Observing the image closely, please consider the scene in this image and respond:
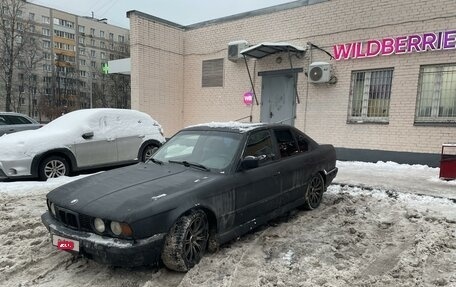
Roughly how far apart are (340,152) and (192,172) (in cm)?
732

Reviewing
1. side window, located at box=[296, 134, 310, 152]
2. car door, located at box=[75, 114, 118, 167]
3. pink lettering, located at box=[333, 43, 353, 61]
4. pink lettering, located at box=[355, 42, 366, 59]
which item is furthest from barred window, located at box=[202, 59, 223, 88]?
side window, located at box=[296, 134, 310, 152]

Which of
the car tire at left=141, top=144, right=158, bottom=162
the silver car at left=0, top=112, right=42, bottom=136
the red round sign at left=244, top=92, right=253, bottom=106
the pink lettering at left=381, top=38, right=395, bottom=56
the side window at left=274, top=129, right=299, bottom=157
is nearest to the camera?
the side window at left=274, top=129, right=299, bottom=157

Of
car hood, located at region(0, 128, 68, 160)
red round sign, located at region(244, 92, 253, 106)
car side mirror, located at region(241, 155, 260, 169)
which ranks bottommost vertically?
car hood, located at region(0, 128, 68, 160)

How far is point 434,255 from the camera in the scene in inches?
148

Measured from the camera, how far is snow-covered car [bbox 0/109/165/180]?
6750 millimetres

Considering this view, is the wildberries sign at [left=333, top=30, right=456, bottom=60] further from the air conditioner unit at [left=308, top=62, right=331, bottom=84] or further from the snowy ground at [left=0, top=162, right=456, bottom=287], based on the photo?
the snowy ground at [left=0, top=162, right=456, bottom=287]

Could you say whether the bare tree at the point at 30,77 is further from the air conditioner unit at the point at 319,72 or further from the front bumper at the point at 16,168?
the air conditioner unit at the point at 319,72

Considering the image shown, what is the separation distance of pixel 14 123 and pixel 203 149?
10.1 m

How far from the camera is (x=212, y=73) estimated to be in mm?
13203

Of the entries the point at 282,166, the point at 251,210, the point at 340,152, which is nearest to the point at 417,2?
the point at 340,152

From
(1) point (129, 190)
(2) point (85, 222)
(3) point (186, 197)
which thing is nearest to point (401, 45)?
(3) point (186, 197)

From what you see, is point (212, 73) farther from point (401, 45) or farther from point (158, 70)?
point (401, 45)

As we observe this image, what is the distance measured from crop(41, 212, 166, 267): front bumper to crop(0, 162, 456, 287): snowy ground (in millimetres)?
253

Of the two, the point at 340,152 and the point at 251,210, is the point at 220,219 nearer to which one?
the point at 251,210
